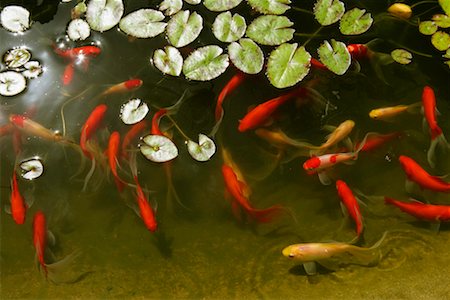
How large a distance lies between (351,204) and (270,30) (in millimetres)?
713

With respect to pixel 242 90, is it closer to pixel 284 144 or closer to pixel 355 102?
pixel 284 144

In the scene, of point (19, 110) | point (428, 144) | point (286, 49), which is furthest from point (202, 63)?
point (428, 144)

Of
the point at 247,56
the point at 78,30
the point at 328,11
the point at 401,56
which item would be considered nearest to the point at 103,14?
the point at 78,30

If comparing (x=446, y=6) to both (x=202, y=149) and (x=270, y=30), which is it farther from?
(x=202, y=149)

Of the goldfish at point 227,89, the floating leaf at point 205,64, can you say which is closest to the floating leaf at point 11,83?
the floating leaf at point 205,64

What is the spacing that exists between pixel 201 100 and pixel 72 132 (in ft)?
1.57

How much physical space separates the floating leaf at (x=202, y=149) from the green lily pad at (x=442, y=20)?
98 cm

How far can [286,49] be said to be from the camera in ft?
6.82

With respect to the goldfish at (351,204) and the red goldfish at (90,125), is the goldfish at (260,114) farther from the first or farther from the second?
the red goldfish at (90,125)

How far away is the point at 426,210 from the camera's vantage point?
73.0 inches

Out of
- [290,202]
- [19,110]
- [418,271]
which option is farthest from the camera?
[19,110]

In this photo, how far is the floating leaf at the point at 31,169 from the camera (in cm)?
199

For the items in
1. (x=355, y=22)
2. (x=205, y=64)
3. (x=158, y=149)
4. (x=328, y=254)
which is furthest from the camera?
(x=355, y=22)

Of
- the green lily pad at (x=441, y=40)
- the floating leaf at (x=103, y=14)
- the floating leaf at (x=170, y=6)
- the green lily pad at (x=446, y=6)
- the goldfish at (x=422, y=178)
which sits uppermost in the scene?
the green lily pad at (x=446, y=6)
